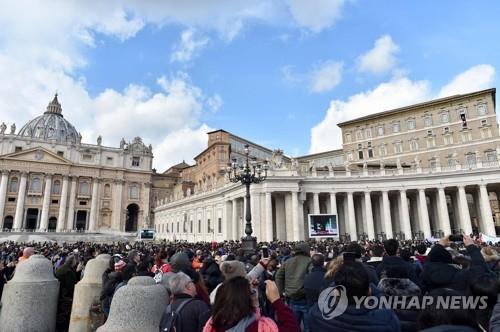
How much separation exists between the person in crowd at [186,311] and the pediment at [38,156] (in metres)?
70.3

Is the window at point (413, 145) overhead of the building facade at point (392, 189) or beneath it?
overhead

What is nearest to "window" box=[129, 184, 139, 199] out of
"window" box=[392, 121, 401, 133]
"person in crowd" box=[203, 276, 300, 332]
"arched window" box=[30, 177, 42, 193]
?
"arched window" box=[30, 177, 42, 193]

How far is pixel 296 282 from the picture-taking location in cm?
531

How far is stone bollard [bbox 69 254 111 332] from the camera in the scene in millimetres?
5426

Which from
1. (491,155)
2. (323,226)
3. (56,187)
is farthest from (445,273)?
(56,187)

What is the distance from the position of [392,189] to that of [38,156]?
6437 cm

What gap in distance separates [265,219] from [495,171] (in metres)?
24.1

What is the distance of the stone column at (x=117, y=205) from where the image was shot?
65.9 metres

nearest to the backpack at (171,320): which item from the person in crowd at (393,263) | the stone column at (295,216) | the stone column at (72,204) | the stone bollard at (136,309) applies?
the stone bollard at (136,309)

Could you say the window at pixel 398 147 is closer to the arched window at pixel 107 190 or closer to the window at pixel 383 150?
the window at pixel 383 150

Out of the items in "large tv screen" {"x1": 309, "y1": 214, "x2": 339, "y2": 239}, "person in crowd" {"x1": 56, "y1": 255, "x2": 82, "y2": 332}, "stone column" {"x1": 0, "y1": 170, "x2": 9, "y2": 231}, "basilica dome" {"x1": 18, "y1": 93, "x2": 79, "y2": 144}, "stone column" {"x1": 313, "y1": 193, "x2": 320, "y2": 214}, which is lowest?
"person in crowd" {"x1": 56, "y1": 255, "x2": 82, "y2": 332}

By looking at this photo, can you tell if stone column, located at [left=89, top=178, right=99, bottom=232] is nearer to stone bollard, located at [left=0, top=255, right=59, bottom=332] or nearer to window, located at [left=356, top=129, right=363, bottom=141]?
window, located at [left=356, top=129, right=363, bottom=141]

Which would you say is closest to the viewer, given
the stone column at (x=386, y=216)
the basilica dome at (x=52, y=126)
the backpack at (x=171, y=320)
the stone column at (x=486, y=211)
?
the backpack at (x=171, y=320)

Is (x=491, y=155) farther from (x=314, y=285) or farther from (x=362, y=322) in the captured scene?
(x=362, y=322)
